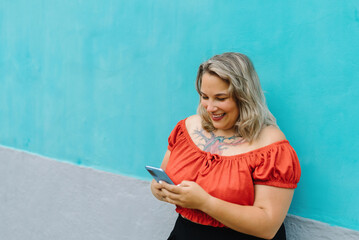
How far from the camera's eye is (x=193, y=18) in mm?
2703

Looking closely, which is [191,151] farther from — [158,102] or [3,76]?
[3,76]

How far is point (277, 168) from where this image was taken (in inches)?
74.4

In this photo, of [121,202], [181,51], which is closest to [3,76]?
[121,202]

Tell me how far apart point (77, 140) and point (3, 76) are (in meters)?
1.30

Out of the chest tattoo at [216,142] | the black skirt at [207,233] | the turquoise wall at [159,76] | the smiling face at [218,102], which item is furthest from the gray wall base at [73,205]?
the smiling face at [218,102]

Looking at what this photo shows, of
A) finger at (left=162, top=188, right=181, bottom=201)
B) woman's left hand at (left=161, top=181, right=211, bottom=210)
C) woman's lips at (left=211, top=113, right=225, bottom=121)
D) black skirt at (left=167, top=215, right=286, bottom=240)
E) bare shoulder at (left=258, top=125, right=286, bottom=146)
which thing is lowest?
black skirt at (left=167, top=215, right=286, bottom=240)

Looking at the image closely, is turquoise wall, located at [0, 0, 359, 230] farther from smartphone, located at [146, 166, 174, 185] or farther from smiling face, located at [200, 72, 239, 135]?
smartphone, located at [146, 166, 174, 185]

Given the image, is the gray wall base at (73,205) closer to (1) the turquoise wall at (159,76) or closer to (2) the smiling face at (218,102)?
(1) the turquoise wall at (159,76)

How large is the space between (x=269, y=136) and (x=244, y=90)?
0.94 feet

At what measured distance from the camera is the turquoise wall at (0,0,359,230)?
7.06ft

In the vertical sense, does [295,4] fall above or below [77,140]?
above

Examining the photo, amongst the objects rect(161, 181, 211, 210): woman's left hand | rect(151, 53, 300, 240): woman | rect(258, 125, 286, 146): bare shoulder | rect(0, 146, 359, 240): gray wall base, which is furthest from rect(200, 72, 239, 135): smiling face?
rect(0, 146, 359, 240): gray wall base

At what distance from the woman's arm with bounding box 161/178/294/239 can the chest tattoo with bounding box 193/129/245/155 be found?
30cm

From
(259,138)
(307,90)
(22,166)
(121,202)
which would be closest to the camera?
(259,138)
